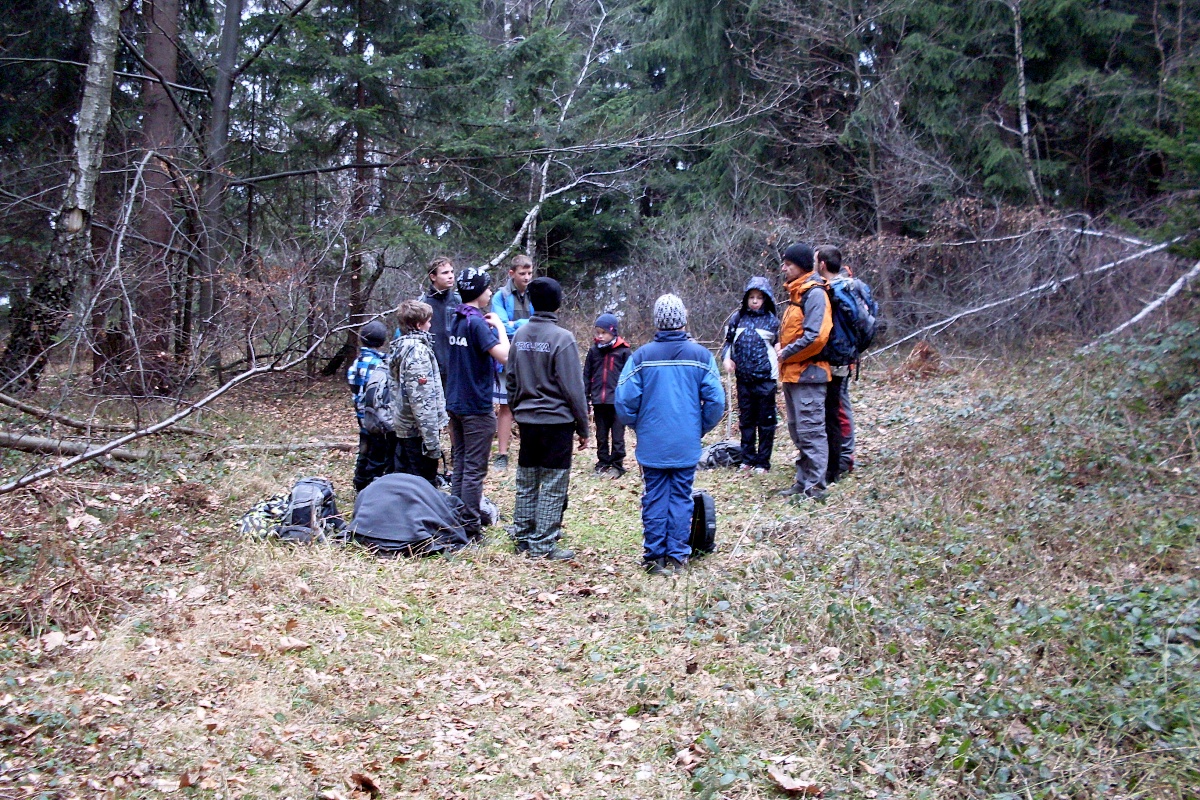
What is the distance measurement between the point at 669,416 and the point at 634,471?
4.11 metres

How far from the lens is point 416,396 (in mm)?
7105

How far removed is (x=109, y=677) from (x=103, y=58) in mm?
7987

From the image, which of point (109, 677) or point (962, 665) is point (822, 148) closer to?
point (962, 665)

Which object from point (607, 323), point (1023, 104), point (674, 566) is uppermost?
point (1023, 104)

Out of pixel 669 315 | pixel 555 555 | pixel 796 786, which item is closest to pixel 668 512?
pixel 555 555

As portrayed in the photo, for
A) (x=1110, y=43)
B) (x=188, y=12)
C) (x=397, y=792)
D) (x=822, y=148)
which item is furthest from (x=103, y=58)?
(x=1110, y=43)

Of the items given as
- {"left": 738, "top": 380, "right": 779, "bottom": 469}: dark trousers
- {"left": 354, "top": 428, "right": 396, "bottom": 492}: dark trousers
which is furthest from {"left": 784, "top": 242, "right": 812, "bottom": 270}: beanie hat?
{"left": 354, "top": 428, "right": 396, "bottom": 492}: dark trousers

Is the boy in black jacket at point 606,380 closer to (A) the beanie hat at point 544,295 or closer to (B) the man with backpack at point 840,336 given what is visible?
(B) the man with backpack at point 840,336

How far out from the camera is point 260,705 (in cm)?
426

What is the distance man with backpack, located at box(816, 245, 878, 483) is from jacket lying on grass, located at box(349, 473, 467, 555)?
3.50m

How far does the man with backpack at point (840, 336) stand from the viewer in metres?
7.82

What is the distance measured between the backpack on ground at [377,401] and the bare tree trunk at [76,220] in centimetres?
419

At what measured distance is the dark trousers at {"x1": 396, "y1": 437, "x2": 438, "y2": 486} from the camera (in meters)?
7.62

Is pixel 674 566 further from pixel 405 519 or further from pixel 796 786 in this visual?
pixel 796 786
